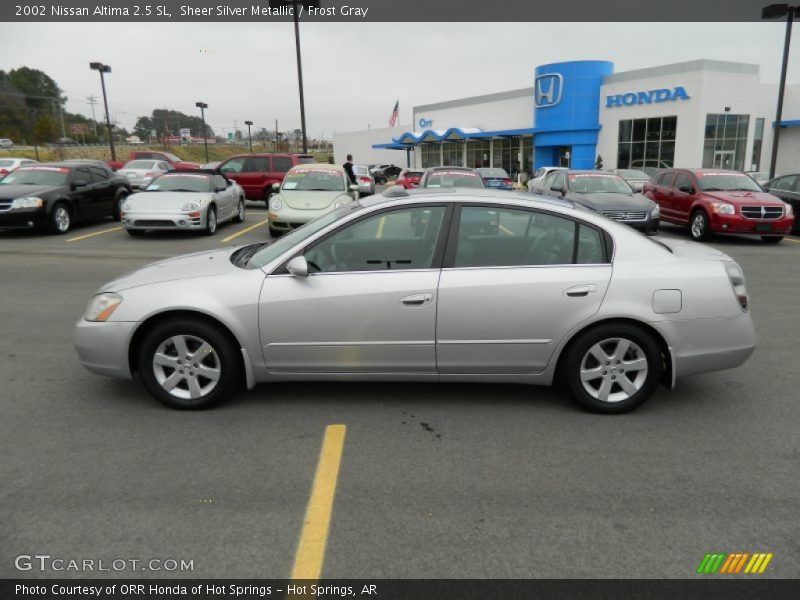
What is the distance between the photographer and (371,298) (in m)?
4.04

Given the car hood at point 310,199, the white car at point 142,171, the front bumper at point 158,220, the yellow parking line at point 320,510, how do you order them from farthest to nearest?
1. the white car at point 142,171
2. the front bumper at point 158,220
3. the car hood at point 310,199
4. the yellow parking line at point 320,510

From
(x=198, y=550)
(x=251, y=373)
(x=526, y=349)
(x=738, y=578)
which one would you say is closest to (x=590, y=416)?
(x=526, y=349)

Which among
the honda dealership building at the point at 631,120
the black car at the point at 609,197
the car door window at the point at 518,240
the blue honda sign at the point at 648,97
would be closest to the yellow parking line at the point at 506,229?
the car door window at the point at 518,240

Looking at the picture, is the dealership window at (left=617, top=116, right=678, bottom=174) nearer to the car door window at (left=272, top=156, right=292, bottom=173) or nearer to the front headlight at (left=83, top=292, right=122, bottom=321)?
the car door window at (left=272, top=156, right=292, bottom=173)

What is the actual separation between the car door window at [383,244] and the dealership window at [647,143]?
1367 inches

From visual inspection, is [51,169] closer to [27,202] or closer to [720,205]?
[27,202]

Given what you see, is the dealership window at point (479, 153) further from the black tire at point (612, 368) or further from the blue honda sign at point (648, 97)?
the black tire at point (612, 368)

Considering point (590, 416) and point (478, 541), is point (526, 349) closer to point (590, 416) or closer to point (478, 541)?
point (590, 416)

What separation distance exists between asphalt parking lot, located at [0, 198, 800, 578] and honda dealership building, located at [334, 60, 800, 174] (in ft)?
114

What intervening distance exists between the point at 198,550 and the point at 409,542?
97 centimetres

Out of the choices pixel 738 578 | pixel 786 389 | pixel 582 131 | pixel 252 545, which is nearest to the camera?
pixel 738 578

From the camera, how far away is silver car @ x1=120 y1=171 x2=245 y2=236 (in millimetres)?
12539

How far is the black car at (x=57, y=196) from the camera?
12.6 m
